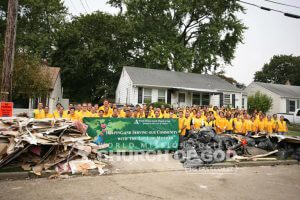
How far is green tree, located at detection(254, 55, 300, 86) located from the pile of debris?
7316cm

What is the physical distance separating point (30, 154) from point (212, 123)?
24.5 feet

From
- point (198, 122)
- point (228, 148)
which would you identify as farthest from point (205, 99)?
point (228, 148)

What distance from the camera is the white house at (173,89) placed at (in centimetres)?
2438

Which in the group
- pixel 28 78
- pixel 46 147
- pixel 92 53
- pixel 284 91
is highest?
pixel 92 53

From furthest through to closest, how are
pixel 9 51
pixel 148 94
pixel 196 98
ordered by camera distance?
1. pixel 196 98
2. pixel 148 94
3. pixel 9 51

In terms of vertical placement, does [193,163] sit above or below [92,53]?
below

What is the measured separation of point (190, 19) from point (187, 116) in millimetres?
34671

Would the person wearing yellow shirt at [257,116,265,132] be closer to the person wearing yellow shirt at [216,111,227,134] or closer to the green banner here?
the person wearing yellow shirt at [216,111,227,134]

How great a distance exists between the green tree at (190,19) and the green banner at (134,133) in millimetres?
27524

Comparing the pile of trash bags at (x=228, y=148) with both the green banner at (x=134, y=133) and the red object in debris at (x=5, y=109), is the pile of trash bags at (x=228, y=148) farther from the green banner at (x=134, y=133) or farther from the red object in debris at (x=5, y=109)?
the red object in debris at (x=5, y=109)

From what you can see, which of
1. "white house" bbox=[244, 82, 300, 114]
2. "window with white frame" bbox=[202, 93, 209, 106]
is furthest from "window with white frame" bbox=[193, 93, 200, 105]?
"white house" bbox=[244, 82, 300, 114]

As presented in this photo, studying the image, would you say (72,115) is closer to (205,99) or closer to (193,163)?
(193,163)

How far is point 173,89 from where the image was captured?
2544 centimetres

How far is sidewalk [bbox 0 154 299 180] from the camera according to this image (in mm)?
6281
